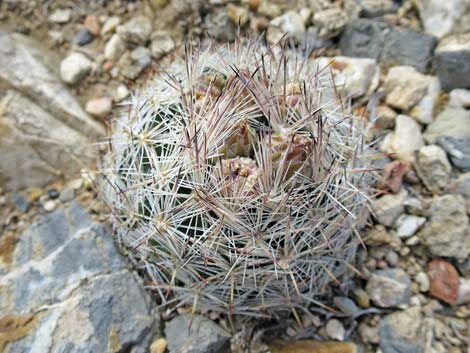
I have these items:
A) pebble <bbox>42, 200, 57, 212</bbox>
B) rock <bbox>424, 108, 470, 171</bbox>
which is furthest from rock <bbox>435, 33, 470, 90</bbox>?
pebble <bbox>42, 200, 57, 212</bbox>

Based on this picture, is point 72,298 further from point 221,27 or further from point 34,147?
point 221,27

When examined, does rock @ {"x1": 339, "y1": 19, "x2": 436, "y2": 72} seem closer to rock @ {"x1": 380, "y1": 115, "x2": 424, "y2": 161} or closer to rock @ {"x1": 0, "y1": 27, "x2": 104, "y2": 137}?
rock @ {"x1": 380, "y1": 115, "x2": 424, "y2": 161}

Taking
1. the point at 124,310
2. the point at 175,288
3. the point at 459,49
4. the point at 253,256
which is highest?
the point at 459,49

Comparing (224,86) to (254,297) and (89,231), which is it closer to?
(254,297)

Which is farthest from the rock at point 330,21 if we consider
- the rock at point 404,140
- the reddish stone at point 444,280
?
the reddish stone at point 444,280

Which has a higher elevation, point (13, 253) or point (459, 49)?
point (459, 49)

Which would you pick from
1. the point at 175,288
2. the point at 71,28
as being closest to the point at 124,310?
the point at 175,288

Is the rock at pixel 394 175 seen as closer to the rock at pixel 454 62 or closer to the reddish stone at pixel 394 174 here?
the reddish stone at pixel 394 174
